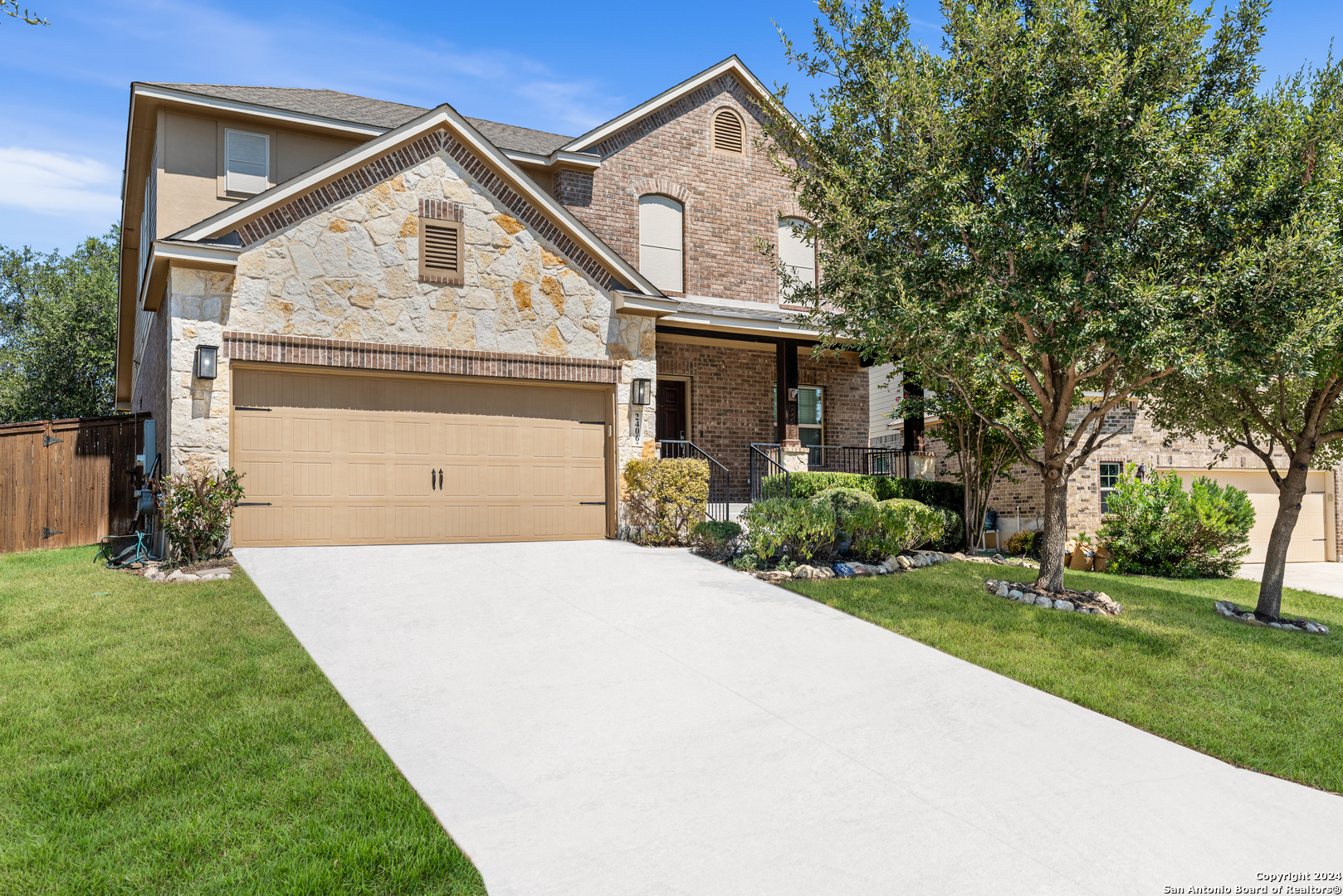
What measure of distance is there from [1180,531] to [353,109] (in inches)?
657

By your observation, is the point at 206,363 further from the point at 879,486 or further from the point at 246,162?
the point at 879,486

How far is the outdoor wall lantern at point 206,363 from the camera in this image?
9773 mm

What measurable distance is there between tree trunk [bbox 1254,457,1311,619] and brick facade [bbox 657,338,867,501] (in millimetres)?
8288

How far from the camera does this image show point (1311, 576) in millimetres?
15523

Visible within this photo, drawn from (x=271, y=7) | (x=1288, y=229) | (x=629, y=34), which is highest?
(x=629, y=34)

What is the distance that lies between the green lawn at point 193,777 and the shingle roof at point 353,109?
10432 millimetres

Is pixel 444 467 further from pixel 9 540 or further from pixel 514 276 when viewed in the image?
pixel 9 540

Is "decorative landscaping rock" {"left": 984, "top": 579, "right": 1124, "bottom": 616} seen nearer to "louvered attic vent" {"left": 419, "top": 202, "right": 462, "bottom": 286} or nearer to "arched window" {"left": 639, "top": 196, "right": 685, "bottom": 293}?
"louvered attic vent" {"left": 419, "top": 202, "right": 462, "bottom": 286}

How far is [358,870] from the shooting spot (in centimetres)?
326

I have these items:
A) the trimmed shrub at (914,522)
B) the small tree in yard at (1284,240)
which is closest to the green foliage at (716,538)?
the trimmed shrub at (914,522)

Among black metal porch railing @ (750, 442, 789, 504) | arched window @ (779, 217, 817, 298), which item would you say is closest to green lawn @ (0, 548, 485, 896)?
black metal porch railing @ (750, 442, 789, 504)

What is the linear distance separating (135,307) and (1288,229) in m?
20.2

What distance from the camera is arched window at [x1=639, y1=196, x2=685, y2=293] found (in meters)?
16.6

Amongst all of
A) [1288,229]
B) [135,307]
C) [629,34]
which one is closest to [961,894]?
[1288,229]
